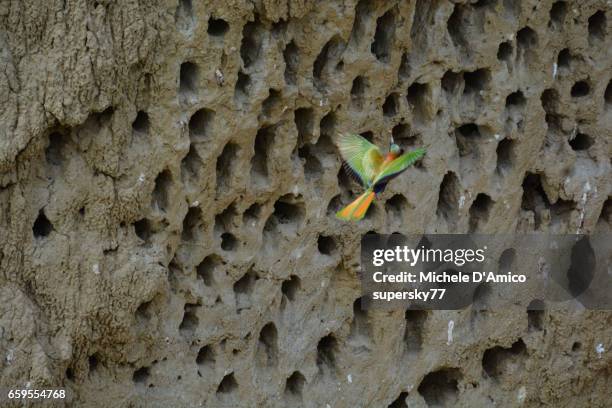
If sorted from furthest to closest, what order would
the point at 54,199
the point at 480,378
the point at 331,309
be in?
the point at 480,378
the point at 331,309
the point at 54,199

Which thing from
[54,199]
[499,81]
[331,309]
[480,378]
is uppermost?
[499,81]

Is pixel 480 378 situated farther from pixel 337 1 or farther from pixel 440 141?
A: pixel 337 1

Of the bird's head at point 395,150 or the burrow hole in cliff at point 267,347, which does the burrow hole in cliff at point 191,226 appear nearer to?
the burrow hole in cliff at point 267,347

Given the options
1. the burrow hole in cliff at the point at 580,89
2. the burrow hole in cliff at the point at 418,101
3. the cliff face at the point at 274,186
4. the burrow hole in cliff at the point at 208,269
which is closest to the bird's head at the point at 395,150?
the cliff face at the point at 274,186

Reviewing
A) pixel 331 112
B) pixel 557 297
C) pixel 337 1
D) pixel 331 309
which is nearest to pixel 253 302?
pixel 331 309

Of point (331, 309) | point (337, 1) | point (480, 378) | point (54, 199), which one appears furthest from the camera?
point (480, 378)

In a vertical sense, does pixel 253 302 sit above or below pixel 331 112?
below

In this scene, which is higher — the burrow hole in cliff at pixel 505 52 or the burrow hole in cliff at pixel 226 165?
the burrow hole in cliff at pixel 505 52
